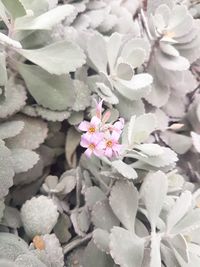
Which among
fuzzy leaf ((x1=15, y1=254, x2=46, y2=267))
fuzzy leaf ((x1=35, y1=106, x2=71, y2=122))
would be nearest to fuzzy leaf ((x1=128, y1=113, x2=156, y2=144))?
fuzzy leaf ((x1=35, y1=106, x2=71, y2=122))

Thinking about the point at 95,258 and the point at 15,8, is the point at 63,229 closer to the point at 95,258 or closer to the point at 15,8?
the point at 95,258

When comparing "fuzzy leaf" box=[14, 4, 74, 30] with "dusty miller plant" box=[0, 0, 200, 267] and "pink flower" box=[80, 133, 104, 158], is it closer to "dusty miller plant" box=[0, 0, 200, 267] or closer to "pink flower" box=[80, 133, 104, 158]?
"dusty miller plant" box=[0, 0, 200, 267]

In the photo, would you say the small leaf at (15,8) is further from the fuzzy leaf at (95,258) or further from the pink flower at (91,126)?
the fuzzy leaf at (95,258)

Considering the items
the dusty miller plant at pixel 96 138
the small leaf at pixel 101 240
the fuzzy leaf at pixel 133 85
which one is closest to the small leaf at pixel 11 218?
the dusty miller plant at pixel 96 138

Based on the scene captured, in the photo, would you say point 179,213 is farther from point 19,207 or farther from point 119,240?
point 19,207

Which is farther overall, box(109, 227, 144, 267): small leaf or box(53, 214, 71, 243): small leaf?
box(53, 214, 71, 243): small leaf
